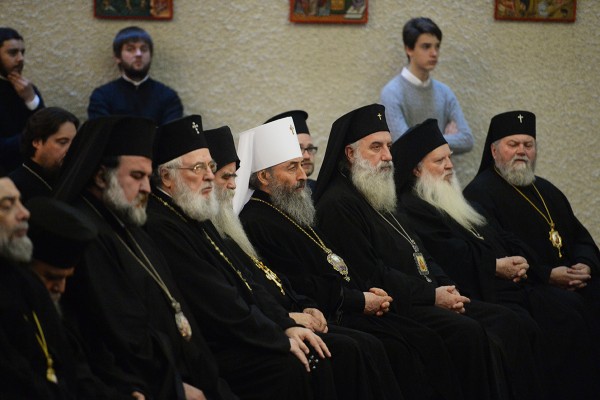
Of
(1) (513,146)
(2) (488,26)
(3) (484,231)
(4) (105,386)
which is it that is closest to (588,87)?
(2) (488,26)

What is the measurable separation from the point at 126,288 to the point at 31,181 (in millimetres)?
1877

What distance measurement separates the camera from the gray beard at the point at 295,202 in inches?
237

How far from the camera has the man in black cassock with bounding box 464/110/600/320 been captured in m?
7.49

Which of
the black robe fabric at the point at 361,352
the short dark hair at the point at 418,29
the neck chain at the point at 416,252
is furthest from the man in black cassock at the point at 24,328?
the short dark hair at the point at 418,29

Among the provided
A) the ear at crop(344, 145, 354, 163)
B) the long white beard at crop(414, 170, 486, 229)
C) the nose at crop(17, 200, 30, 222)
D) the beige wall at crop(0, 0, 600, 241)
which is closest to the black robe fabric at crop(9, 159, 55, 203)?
the ear at crop(344, 145, 354, 163)

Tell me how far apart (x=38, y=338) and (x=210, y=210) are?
65.5 inches

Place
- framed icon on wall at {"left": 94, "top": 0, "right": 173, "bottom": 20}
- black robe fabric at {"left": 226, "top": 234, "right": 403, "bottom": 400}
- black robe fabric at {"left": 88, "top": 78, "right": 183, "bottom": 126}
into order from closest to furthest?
black robe fabric at {"left": 226, "top": 234, "right": 403, "bottom": 400} < black robe fabric at {"left": 88, "top": 78, "right": 183, "bottom": 126} < framed icon on wall at {"left": 94, "top": 0, "right": 173, "bottom": 20}

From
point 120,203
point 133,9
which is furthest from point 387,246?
point 133,9

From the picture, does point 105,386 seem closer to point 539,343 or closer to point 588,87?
point 539,343

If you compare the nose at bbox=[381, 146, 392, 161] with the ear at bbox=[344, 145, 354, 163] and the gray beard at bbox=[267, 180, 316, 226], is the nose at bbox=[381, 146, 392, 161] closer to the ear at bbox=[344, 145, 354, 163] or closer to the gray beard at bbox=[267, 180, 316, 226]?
the ear at bbox=[344, 145, 354, 163]

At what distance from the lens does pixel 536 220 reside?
24.9 ft

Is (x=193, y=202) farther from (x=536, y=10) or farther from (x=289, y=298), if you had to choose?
(x=536, y=10)

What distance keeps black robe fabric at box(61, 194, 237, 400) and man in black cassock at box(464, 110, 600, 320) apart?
355 cm

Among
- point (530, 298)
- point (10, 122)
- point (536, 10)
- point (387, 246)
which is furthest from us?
point (536, 10)
